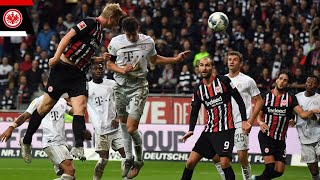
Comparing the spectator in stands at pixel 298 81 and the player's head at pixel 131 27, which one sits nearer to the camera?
the player's head at pixel 131 27

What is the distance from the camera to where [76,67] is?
45.5 feet

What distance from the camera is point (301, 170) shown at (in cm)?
2127

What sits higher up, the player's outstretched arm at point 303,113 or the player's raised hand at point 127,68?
the player's raised hand at point 127,68

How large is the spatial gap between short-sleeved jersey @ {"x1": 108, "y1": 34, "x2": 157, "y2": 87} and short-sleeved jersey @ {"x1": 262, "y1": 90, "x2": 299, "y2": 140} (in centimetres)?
228

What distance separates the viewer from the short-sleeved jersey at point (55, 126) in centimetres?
1577

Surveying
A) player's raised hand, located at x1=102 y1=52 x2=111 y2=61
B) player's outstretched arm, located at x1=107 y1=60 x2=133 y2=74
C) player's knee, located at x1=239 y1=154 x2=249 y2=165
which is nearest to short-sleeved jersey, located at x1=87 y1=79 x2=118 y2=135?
player's outstretched arm, located at x1=107 y1=60 x2=133 y2=74

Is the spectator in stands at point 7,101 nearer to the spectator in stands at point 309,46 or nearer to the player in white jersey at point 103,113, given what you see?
the spectator in stands at point 309,46

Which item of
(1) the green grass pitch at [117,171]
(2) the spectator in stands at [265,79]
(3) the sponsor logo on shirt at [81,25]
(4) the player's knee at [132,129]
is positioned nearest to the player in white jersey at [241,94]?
(4) the player's knee at [132,129]

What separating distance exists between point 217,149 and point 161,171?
695cm

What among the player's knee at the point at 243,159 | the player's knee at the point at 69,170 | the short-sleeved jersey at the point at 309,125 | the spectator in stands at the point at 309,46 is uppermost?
the spectator in stands at the point at 309,46

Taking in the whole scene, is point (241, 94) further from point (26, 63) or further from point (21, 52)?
point (21, 52)

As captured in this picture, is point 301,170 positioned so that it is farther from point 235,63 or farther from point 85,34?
point 85,34

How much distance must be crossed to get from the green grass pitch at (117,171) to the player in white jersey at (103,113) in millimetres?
1743

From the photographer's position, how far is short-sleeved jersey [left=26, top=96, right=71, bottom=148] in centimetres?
1577
